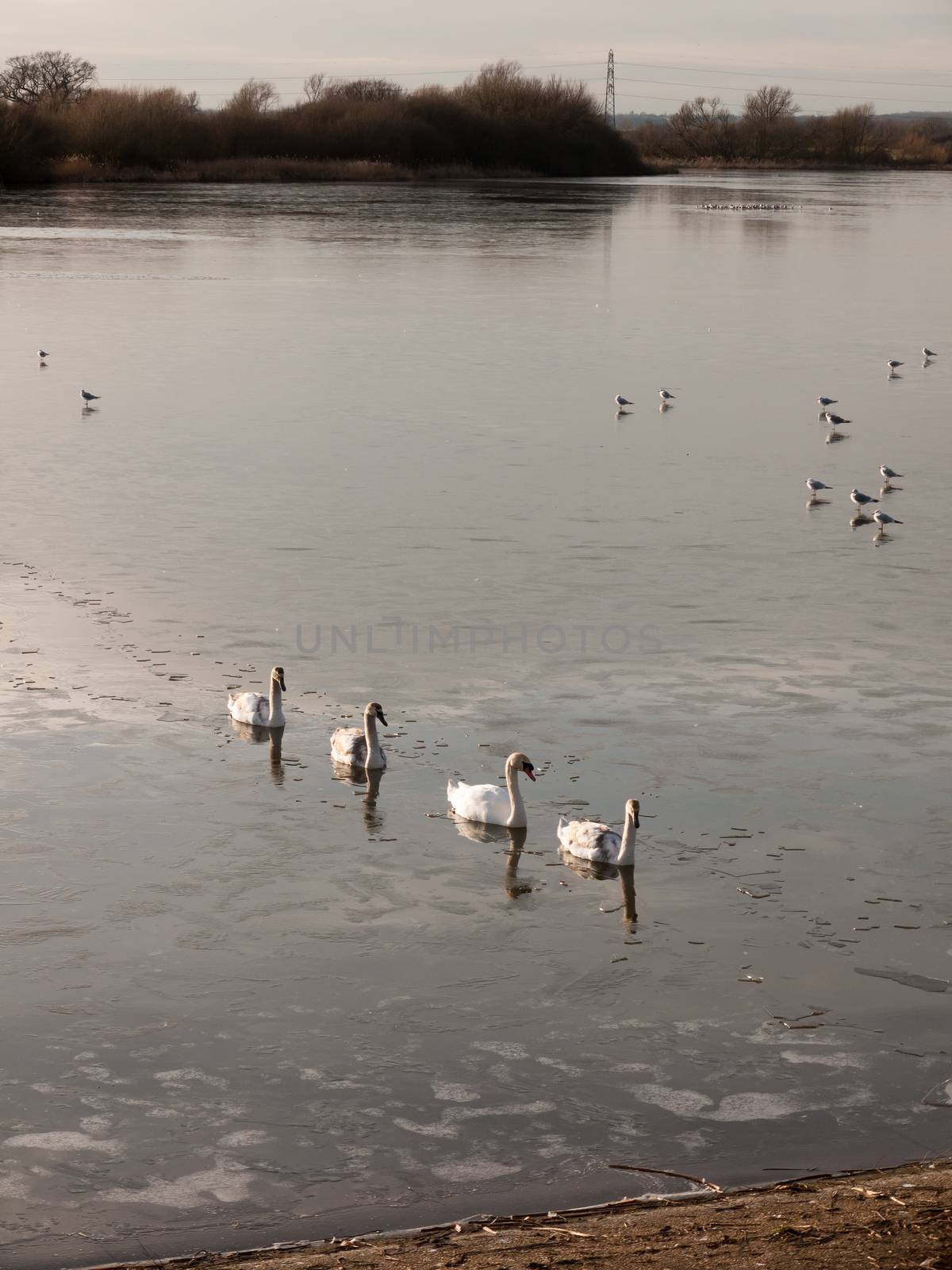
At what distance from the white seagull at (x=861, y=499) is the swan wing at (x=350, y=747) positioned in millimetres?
6903

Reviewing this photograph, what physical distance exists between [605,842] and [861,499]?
7.52 m

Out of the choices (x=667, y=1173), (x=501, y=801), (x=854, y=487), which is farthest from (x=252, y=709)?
(x=854, y=487)

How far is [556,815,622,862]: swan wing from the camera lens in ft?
24.1

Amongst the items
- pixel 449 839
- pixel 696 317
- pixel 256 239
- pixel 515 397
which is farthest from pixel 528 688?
pixel 256 239

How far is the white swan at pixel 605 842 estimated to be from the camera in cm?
732

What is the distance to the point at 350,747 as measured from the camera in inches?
331

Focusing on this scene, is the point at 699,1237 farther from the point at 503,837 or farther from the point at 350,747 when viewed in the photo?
the point at 350,747

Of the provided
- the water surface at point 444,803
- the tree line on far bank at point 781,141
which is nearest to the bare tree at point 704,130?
the tree line on far bank at point 781,141

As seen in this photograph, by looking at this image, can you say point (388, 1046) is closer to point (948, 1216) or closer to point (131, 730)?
point (948, 1216)

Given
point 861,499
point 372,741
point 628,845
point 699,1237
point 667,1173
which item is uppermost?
point 861,499

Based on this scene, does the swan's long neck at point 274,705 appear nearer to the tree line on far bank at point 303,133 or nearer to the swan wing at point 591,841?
the swan wing at point 591,841

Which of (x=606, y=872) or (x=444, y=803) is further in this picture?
(x=444, y=803)

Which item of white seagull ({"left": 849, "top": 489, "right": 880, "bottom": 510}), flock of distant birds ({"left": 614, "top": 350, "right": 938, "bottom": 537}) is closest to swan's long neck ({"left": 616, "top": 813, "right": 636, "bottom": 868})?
flock of distant birds ({"left": 614, "top": 350, "right": 938, "bottom": 537})

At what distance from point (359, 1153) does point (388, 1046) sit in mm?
665
